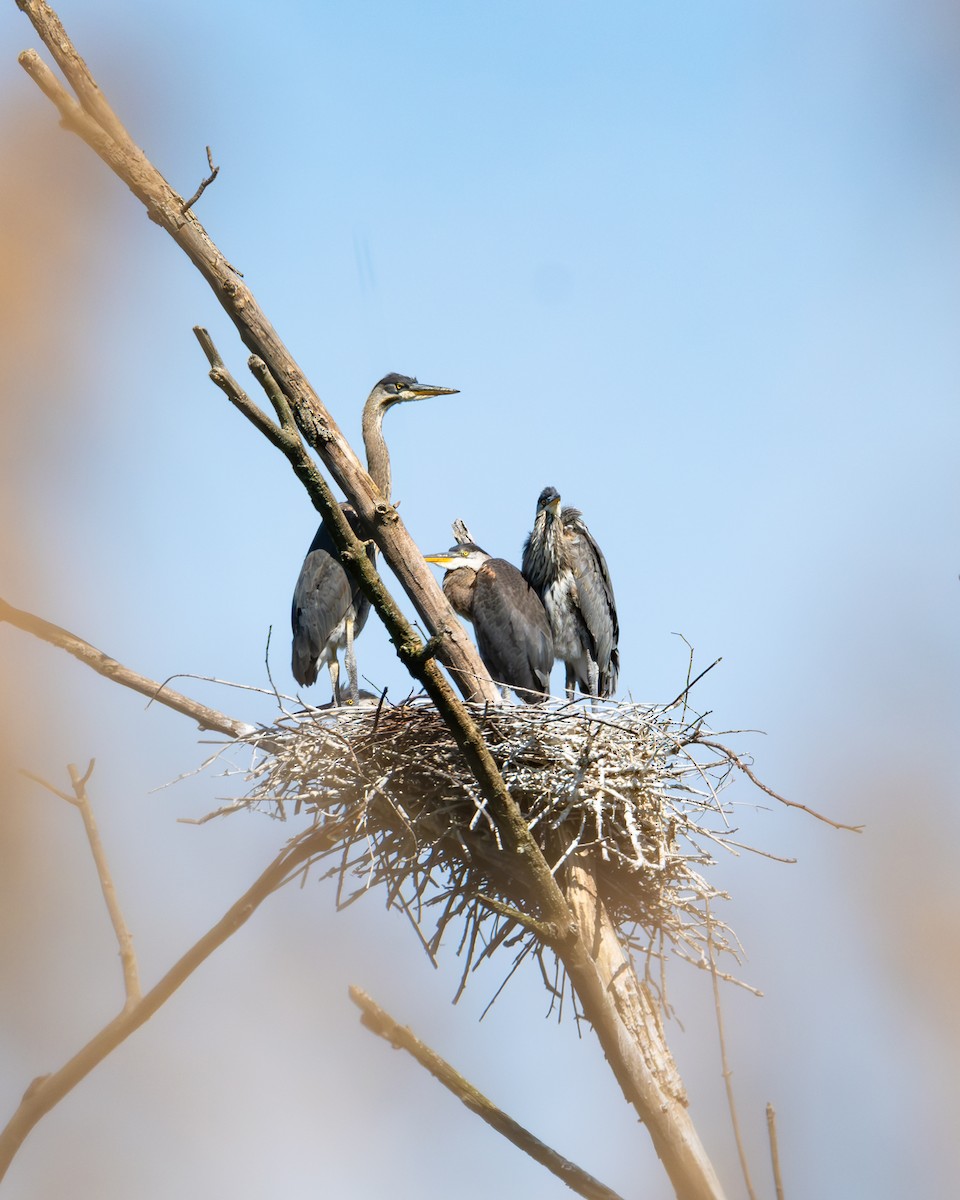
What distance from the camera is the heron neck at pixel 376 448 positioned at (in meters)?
4.83

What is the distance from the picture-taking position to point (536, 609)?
20.7 feet

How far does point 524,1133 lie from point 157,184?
3.01 m

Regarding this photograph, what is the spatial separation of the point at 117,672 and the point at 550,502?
3468mm

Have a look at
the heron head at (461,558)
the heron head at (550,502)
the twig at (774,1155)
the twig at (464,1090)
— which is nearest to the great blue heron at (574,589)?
the heron head at (550,502)

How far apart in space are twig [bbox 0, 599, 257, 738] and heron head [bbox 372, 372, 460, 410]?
1892 mm

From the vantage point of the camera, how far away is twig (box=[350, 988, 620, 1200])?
10.8 feet

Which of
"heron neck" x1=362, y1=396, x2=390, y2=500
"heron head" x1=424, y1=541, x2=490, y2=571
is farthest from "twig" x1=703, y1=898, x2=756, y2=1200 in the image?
"heron head" x1=424, y1=541, x2=490, y2=571

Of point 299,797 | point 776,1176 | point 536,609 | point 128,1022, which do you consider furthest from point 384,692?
point 536,609

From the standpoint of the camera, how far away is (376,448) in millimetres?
5176

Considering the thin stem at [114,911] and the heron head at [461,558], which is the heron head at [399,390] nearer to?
the heron head at [461,558]

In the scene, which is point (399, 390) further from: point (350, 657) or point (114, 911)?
point (114, 911)

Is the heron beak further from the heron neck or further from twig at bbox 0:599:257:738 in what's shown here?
twig at bbox 0:599:257:738

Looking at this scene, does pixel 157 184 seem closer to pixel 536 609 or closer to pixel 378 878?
pixel 378 878

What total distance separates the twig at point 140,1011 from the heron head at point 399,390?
7.55 ft
